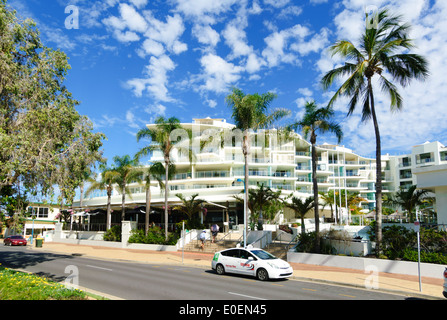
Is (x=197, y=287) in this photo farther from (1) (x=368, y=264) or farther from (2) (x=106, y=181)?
(2) (x=106, y=181)

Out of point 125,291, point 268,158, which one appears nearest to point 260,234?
point 125,291

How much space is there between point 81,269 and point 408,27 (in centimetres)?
2293

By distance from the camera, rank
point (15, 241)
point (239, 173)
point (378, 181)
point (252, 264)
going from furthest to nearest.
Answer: point (239, 173) → point (15, 241) → point (378, 181) → point (252, 264)

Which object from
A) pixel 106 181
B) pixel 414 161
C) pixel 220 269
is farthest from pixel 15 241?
pixel 414 161

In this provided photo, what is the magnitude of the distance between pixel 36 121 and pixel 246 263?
11.6 meters

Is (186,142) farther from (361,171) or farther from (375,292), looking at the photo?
(361,171)

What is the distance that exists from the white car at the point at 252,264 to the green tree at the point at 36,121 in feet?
27.5

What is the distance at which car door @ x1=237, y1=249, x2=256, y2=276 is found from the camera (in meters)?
15.8

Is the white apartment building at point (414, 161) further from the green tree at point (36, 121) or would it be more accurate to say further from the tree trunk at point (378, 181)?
the green tree at point (36, 121)

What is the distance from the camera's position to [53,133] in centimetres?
1497

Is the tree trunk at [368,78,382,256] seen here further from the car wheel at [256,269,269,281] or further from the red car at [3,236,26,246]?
the red car at [3,236,26,246]

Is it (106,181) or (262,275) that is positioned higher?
(106,181)

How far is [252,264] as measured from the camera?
15.8 metres

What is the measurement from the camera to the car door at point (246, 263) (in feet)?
51.8
